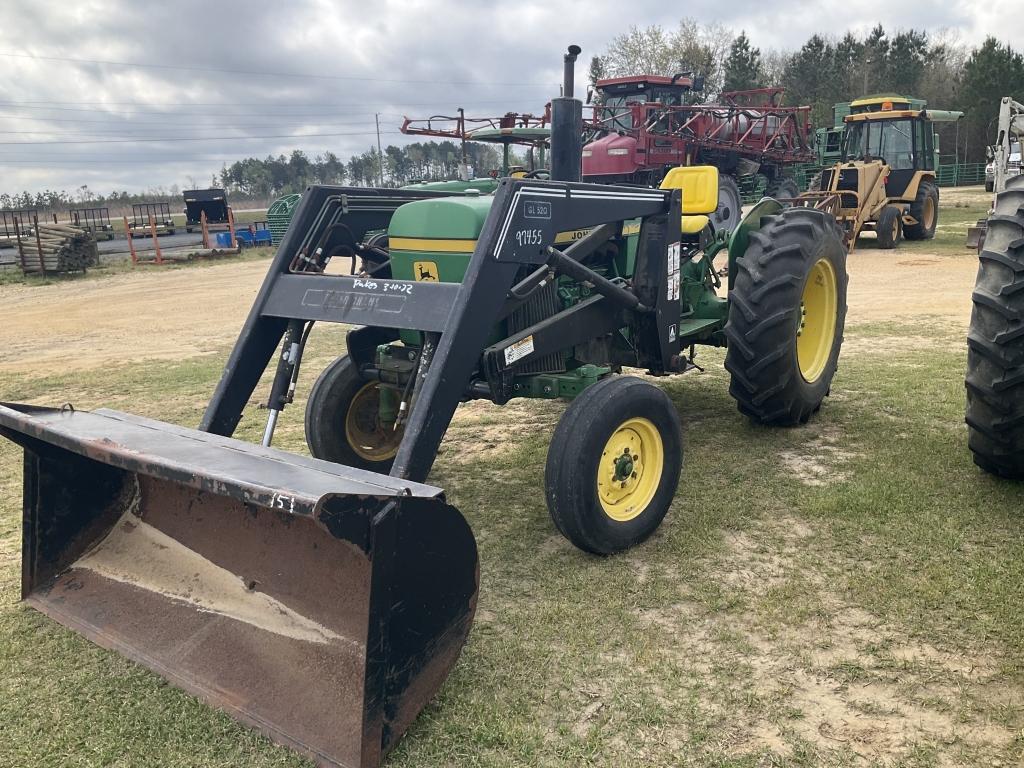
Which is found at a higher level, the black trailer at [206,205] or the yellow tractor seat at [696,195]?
the black trailer at [206,205]

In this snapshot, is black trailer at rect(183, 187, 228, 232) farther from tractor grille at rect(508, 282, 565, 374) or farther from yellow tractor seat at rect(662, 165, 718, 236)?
tractor grille at rect(508, 282, 565, 374)

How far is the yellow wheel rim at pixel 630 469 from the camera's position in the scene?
3328 millimetres

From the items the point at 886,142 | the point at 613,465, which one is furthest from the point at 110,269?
the point at 613,465

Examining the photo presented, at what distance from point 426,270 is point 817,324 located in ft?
9.10

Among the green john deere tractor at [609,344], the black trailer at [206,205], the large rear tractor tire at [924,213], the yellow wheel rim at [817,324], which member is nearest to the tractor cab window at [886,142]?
the large rear tractor tire at [924,213]

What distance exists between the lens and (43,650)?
2799 mm

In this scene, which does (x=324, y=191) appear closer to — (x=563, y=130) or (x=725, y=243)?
(x=563, y=130)

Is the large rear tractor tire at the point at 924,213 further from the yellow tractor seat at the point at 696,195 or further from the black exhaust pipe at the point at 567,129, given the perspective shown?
the black exhaust pipe at the point at 567,129

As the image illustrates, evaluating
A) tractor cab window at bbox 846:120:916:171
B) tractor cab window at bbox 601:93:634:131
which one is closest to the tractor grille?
tractor cab window at bbox 601:93:634:131

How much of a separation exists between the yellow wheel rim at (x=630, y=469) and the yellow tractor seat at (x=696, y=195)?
1984 mm

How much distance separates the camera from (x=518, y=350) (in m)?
3.47

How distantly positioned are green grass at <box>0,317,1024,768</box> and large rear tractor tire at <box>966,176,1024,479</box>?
24 cm

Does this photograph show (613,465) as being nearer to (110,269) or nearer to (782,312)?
(782,312)

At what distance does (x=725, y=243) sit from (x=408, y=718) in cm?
402
